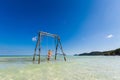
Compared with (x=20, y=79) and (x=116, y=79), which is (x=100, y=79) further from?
(x=20, y=79)

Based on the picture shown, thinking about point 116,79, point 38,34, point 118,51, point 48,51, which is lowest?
point 116,79

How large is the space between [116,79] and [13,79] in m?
5.57

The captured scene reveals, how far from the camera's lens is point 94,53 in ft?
567

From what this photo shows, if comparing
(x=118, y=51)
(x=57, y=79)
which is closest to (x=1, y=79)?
(x=57, y=79)

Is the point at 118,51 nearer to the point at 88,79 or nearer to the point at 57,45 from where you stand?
the point at 57,45

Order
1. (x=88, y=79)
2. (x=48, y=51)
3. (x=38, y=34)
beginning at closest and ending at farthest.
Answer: (x=88, y=79)
(x=38, y=34)
(x=48, y=51)

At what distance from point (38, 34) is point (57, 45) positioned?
22.0 feet

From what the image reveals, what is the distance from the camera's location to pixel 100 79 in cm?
841

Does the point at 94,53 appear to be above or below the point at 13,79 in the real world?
above

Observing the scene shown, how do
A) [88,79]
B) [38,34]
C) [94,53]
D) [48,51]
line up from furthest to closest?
[94,53] < [48,51] < [38,34] < [88,79]

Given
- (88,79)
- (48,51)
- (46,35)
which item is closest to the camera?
(88,79)

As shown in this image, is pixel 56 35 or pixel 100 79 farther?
pixel 56 35

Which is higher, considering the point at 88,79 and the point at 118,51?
the point at 118,51

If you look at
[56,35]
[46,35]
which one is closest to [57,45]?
[56,35]
